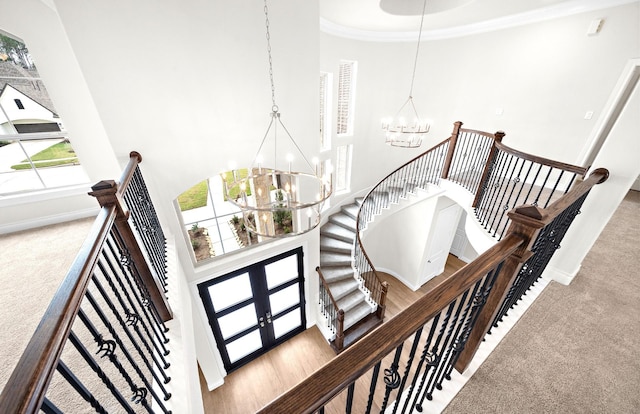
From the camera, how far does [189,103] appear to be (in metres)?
2.77

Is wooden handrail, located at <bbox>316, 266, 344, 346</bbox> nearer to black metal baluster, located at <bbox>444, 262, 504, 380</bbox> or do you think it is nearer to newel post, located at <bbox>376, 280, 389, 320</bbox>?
newel post, located at <bbox>376, 280, 389, 320</bbox>

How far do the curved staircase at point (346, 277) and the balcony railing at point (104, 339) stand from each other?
381 cm

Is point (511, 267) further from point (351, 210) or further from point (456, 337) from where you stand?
point (351, 210)

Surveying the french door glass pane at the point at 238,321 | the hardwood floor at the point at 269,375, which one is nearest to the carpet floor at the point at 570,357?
the hardwood floor at the point at 269,375

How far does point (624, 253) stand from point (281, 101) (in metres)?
4.90

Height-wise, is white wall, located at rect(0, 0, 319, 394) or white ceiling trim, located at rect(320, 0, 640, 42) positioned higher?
white ceiling trim, located at rect(320, 0, 640, 42)

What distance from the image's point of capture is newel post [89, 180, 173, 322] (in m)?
1.37

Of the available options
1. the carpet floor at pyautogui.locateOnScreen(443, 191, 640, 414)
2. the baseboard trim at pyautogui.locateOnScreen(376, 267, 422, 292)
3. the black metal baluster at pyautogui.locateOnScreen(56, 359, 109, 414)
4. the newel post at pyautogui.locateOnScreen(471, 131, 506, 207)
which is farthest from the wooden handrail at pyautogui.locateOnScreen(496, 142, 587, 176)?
the baseboard trim at pyautogui.locateOnScreen(376, 267, 422, 292)

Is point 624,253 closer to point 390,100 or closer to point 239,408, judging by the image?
point 390,100

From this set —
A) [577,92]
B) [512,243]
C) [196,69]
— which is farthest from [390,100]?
[512,243]

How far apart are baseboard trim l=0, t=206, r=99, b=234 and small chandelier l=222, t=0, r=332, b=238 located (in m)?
2.39

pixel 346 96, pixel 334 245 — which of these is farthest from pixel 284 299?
pixel 346 96

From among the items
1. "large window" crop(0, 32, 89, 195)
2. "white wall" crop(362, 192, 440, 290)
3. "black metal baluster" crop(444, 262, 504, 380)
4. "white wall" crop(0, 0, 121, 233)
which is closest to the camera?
"black metal baluster" crop(444, 262, 504, 380)

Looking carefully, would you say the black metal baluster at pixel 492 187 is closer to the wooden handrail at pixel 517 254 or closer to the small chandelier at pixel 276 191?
the wooden handrail at pixel 517 254
